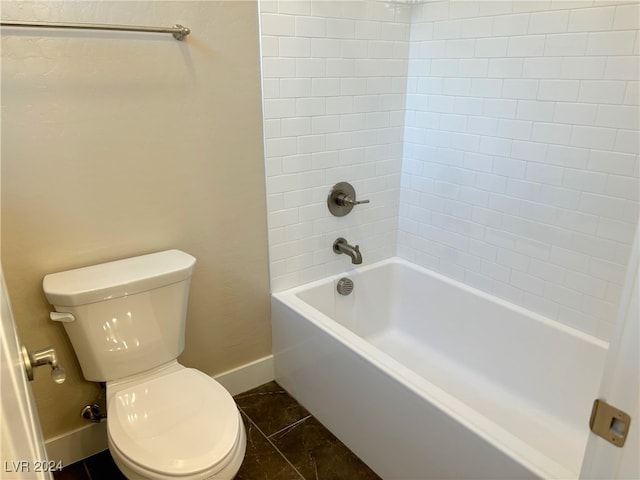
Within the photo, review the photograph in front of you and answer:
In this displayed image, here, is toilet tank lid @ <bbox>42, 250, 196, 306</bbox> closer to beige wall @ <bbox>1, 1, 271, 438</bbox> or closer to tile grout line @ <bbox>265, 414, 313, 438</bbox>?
beige wall @ <bbox>1, 1, 271, 438</bbox>

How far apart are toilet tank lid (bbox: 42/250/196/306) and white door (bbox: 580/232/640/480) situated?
138 cm

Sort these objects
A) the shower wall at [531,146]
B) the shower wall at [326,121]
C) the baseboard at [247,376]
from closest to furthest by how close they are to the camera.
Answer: the shower wall at [531,146], the shower wall at [326,121], the baseboard at [247,376]

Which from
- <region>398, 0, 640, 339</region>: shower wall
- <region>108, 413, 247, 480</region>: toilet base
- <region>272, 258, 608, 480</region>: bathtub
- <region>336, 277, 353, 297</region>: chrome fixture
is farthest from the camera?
<region>336, 277, 353, 297</region>: chrome fixture

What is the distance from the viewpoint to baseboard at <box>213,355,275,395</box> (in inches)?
88.1

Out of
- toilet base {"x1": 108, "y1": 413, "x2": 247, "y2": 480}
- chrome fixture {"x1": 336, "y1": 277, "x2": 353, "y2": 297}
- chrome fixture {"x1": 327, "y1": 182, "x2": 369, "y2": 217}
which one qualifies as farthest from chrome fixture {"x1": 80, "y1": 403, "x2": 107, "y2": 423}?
chrome fixture {"x1": 327, "y1": 182, "x2": 369, "y2": 217}

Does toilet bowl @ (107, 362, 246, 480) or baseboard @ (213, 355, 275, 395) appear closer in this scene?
toilet bowl @ (107, 362, 246, 480)

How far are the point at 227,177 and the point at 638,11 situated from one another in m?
1.56

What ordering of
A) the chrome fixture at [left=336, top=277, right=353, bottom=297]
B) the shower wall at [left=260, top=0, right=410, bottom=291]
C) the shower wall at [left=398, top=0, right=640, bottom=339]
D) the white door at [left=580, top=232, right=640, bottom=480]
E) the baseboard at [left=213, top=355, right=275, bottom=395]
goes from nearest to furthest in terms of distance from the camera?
the white door at [left=580, top=232, right=640, bottom=480]
the shower wall at [left=398, top=0, right=640, bottom=339]
the shower wall at [left=260, top=0, right=410, bottom=291]
the baseboard at [left=213, top=355, right=275, bottom=395]
the chrome fixture at [left=336, top=277, right=353, bottom=297]

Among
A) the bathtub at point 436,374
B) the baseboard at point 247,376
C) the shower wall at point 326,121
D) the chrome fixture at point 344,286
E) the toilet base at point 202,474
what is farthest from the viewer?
the chrome fixture at point 344,286

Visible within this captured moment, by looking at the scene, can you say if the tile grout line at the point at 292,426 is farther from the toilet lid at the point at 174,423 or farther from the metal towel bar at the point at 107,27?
the metal towel bar at the point at 107,27

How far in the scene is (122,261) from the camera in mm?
1734

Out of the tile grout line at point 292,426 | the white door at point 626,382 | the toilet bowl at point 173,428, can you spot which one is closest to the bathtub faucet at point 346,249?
the tile grout line at point 292,426

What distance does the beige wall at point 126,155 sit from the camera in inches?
58.5

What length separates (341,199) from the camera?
227cm
